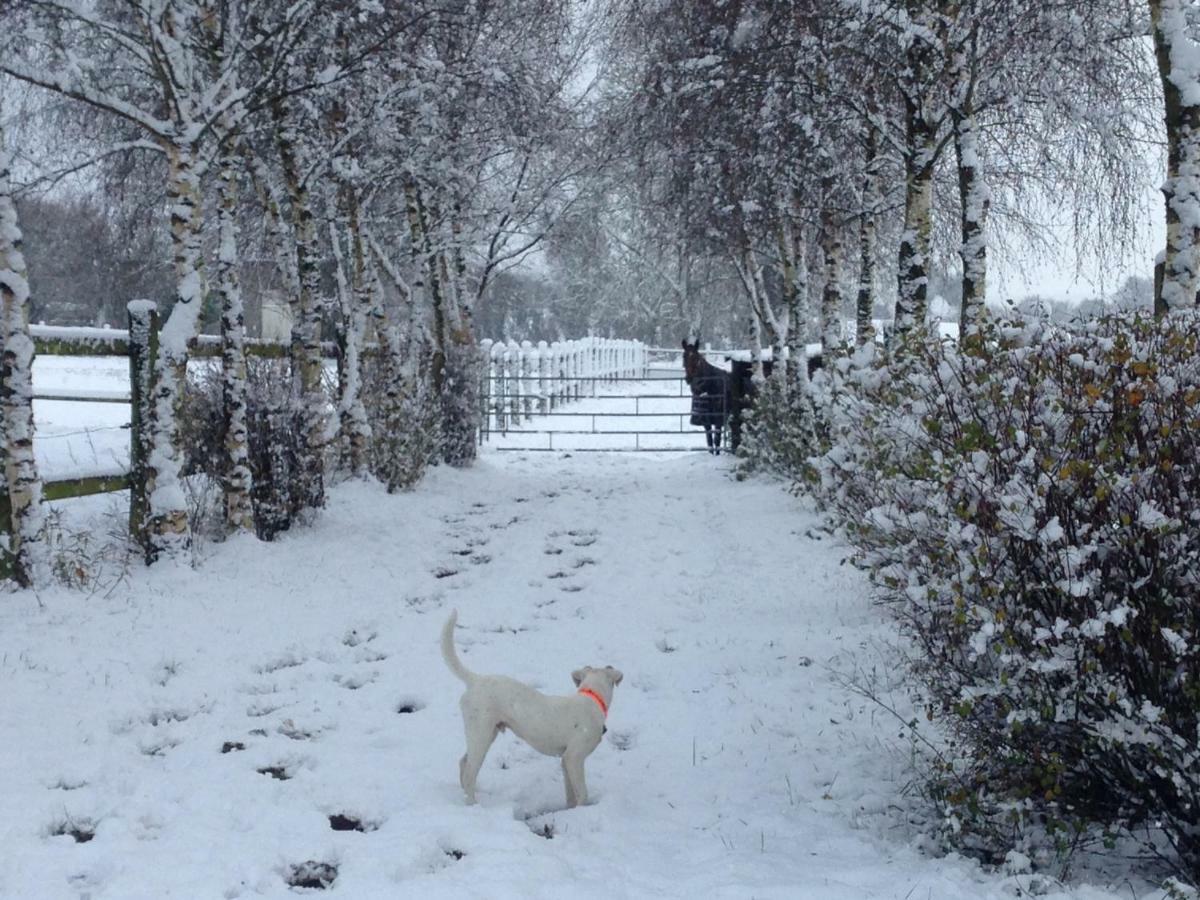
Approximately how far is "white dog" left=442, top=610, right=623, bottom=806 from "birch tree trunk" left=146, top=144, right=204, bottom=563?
4.11 meters

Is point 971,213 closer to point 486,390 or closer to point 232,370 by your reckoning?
point 232,370

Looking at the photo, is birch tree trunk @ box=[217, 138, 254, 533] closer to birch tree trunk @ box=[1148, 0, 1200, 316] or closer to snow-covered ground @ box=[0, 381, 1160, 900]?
snow-covered ground @ box=[0, 381, 1160, 900]

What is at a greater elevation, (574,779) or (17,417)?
(17,417)

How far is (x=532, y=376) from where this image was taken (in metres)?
21.3

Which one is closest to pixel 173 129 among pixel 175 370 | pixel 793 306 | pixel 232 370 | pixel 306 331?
pixel 175 370

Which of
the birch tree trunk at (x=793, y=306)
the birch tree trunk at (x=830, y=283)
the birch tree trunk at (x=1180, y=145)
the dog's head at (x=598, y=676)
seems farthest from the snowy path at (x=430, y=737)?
the birch tree trunk at (x=793, y=306)

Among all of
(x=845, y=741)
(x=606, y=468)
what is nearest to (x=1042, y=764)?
(x=845, y=741)

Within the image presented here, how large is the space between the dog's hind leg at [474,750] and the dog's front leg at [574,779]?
32 cm

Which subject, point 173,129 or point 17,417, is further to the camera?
point 173,129

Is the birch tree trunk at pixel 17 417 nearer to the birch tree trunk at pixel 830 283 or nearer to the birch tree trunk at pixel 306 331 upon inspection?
the birch tree trunk at pixel 306 331

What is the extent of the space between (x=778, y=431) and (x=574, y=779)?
916 centimetres

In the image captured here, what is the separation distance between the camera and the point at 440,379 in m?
13.5

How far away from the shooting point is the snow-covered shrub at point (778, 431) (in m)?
11.3

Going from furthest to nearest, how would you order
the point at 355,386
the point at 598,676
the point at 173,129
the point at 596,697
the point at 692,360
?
the point at 692,360, the point at 355,386, the point at 173,129, the point at 598,676, the point at 596,697
